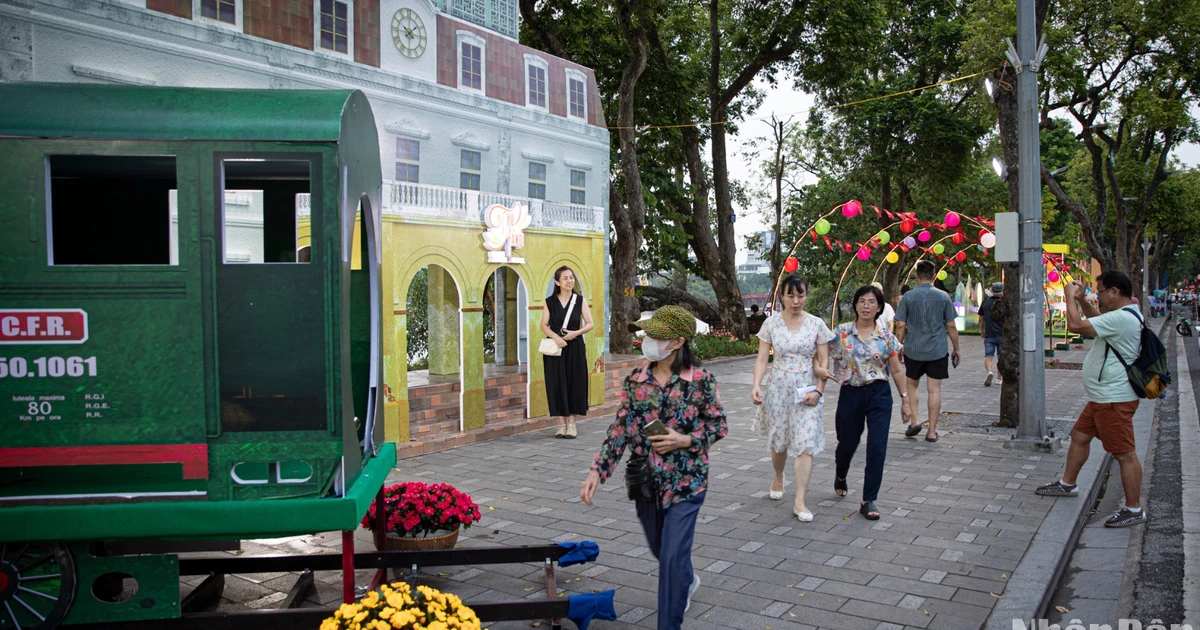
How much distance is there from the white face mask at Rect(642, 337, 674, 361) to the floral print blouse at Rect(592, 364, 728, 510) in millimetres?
144

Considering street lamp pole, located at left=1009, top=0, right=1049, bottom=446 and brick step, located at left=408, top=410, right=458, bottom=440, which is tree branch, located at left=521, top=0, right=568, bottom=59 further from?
street lamp pole, located at left=1009, top=0, right=1049, bottom=446

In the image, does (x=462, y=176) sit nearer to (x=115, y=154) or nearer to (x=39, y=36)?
(x=39, y=36)

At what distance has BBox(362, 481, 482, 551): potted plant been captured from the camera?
5.53m

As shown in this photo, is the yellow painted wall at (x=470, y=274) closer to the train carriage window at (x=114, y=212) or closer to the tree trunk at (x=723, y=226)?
the train carriage window at (x=114, y=212)

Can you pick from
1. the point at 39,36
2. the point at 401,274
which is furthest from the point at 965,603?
the point at 39,36


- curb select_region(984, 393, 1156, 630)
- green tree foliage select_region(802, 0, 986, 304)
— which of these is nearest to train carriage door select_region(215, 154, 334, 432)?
curb select_region(984, 393, 1156, 630)

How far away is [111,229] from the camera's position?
4762mm

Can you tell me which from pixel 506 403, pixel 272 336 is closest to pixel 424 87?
pixel 506 403

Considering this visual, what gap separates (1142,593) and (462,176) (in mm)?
8155

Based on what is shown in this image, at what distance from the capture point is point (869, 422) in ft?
23.0

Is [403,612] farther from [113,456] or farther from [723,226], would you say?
[723,226]

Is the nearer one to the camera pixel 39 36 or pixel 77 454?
pixel 77 454

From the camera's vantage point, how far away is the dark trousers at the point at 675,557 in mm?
4301

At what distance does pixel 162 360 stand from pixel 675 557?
2.45m
